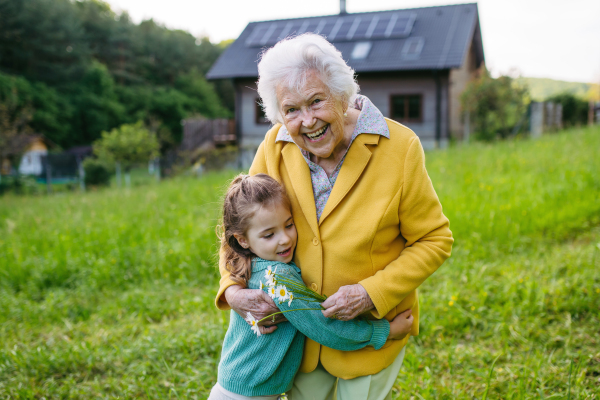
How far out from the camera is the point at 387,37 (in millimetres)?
18422

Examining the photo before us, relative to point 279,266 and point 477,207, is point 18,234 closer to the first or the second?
point 279,266

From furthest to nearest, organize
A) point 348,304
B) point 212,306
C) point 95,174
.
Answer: point 95,174, point 212,306, point 348,304

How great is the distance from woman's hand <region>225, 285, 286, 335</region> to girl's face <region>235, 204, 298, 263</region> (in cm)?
16

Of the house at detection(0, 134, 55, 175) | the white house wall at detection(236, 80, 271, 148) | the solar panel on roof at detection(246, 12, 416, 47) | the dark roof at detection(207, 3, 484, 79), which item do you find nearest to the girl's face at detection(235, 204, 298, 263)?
the dark roof at detection(207, 3, 484, 79)

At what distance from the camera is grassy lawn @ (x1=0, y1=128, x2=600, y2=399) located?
2.72 meters

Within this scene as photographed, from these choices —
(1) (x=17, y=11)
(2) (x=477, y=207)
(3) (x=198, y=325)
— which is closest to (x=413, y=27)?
(2) (x=477, y=207)

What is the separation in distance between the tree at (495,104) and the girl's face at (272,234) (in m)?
14.6

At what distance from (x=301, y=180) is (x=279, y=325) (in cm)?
A: 60

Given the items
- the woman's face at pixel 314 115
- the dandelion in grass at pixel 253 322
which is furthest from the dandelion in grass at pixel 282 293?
the woman's face at pixel 314 115

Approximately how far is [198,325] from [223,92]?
5175cm

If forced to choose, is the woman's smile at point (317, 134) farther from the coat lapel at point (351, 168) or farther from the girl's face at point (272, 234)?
the girl's face at point (272, 234)

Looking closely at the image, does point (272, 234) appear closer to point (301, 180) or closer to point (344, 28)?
point (301, 180)

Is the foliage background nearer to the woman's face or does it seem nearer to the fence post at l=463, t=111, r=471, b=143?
the fence post at l=463, t=111, r=471, b=143

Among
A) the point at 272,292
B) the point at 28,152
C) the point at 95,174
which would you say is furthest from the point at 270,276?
the point at 28,152
